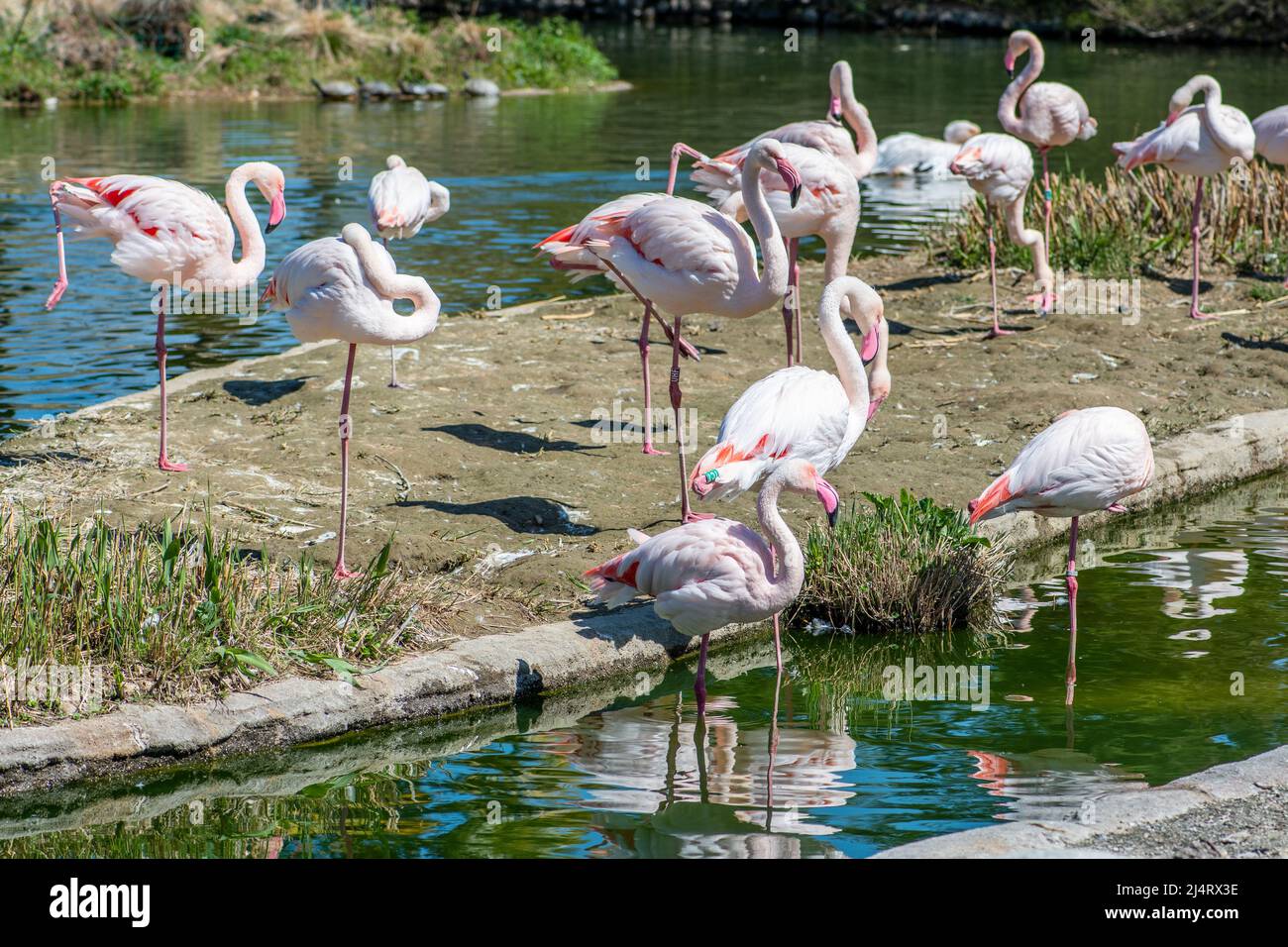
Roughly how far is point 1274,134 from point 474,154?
36.8 feet

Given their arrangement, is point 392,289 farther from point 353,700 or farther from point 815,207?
point 815,207

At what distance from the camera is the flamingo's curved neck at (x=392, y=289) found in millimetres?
6285

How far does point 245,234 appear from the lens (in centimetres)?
767

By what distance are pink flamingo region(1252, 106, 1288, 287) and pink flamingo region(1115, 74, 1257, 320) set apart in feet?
1.30

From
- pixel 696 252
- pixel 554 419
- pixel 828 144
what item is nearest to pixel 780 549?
pixel 696 252

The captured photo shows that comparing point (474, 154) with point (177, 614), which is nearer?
point (177, 614)

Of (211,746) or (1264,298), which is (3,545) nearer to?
(211,746)

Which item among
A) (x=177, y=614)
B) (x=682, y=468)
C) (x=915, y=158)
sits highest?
(x=915, y=158)

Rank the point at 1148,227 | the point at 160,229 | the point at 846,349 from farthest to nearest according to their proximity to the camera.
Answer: the point at 1148,227
the point at 160,229
the point at 846,349

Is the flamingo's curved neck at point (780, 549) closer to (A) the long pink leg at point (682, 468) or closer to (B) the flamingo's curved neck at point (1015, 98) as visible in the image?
(A) the long pink leg at point (682, 468)

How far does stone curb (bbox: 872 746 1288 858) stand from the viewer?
3.78 meters

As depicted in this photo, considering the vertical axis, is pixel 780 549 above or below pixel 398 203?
below
